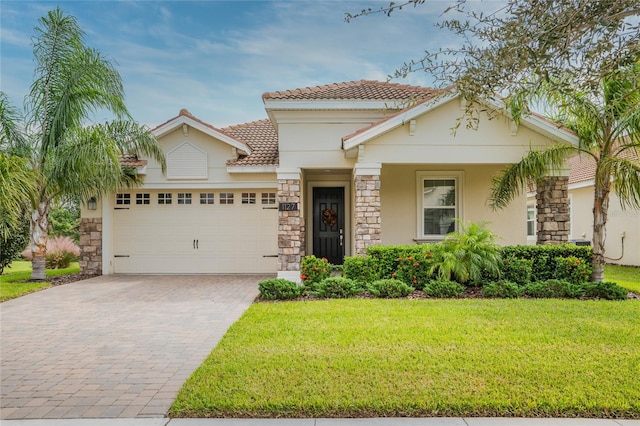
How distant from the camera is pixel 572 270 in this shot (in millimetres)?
9094

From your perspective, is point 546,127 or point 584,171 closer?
point 546,127

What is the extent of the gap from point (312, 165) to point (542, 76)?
7.78m

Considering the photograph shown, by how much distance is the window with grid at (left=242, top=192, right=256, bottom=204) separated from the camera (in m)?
12.9

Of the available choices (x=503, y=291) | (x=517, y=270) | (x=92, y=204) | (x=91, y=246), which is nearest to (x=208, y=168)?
(x=92, y=204)

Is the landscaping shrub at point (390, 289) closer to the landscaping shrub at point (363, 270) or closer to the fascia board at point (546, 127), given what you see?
the landscaping shrub at point (363, 270)

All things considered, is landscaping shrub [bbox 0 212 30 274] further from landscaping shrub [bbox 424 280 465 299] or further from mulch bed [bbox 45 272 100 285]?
landscaping shrub [bbox 424 280 465 299]

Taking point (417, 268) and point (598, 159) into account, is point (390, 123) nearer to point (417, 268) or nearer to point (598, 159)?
point (417, 268)

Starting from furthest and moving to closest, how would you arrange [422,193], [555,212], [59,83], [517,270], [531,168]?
[422,193] → [59,83] → [555,212] → [531,168] → [517,270]

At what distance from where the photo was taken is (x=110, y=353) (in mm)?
5340

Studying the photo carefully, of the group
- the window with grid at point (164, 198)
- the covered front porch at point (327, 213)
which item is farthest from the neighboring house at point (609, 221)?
the window with grid at point (164, 198)

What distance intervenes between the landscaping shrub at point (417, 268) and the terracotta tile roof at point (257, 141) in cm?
531

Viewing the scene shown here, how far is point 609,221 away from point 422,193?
9204 mm

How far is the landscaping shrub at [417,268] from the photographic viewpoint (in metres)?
9.17

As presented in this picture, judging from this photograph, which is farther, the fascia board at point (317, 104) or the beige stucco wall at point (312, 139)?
the beige stucco wall at point (312, 139)
